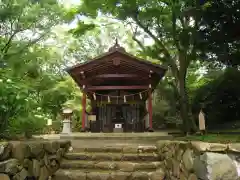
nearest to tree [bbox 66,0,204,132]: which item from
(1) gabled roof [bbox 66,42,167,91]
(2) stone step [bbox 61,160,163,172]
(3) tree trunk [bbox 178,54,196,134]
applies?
(3) tree trunk [bbox 178,54,196,134]

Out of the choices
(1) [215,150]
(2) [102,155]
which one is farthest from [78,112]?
(1) [215,150]

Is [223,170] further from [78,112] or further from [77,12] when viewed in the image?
[78,112]

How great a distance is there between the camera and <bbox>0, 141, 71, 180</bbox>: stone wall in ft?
14.4

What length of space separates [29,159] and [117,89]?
10.4m

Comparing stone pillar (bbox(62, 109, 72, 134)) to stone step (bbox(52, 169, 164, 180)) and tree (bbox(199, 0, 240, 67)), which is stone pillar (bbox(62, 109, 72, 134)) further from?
tree (bbox(199, 0, 240, 67))

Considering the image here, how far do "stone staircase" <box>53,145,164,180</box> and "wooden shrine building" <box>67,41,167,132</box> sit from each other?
23.6ft

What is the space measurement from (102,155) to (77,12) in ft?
39.8

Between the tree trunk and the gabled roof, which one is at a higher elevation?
the gabled roof

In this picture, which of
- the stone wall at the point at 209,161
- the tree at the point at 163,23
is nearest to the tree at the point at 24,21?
the tree at the point at 163,23

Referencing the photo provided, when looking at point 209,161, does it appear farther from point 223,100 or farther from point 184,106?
point 223,100

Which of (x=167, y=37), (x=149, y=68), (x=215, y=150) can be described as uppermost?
(x=167, y=37)

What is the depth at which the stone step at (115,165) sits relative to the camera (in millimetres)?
5914

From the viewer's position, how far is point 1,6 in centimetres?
1585

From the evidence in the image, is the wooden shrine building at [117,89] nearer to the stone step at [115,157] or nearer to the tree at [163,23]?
the tree at [163,23]
